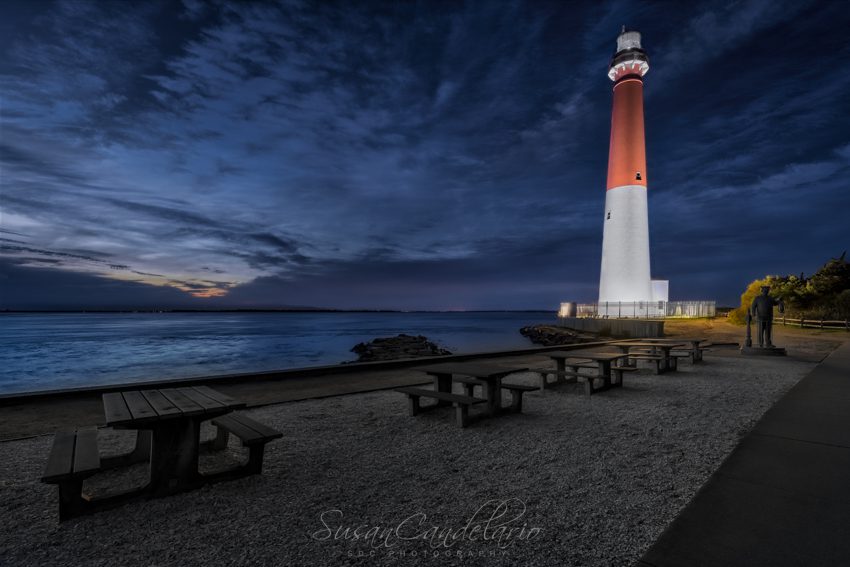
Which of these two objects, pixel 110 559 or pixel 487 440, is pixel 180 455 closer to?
pixel 110 559

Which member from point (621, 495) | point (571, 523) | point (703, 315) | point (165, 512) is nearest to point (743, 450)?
point (621, 495)

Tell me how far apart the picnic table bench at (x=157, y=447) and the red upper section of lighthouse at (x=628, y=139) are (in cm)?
A: 2821

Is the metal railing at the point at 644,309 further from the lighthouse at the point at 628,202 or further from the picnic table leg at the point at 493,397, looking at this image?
the picnic table leg at the point at 493,397

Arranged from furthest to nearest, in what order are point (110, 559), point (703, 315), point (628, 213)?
point (703, 315) < point (628, 213) < point (110, 559)

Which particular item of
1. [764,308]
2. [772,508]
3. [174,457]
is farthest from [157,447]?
[764,308]

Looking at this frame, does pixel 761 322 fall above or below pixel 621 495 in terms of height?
above

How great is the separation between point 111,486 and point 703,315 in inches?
1517

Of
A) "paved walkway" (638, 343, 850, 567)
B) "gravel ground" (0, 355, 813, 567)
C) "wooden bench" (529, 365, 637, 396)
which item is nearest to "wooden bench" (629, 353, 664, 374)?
"wooden bench" (529, 365, 637, 396)

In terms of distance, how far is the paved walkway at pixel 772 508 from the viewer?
229 centimetres

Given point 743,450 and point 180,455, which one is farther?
point 743,450

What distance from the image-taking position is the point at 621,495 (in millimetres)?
3184

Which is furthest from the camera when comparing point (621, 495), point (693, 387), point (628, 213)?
point (628, 213)

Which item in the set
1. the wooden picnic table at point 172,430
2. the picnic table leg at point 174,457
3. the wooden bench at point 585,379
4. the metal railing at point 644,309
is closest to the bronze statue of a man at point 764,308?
the wooden bench at point 585,379

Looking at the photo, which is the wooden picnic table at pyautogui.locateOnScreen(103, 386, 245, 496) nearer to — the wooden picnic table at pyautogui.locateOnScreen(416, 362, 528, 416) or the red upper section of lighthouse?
the wooden picnic table at pyautogui.locateOnScreen(416, 362, 528, 416)
